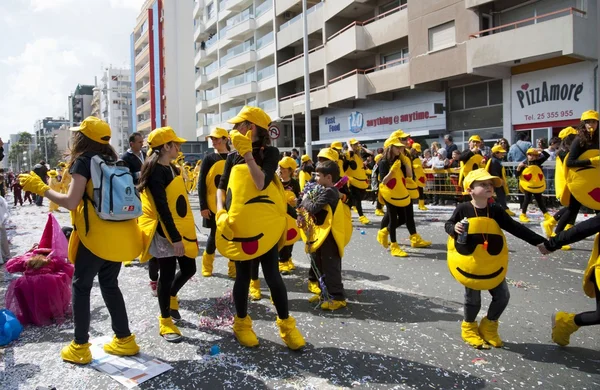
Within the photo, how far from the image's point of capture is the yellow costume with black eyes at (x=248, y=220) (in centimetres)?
373

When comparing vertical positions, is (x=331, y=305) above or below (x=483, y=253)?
below

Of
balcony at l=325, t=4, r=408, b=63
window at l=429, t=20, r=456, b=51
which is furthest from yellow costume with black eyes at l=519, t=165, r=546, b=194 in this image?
balcony at l=325, t=4, r=408, b=63

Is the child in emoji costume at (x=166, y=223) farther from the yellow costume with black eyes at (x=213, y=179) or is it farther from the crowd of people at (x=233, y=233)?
the yellow costume with black eyes at (x=213, y=179)

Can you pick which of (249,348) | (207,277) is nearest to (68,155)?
(249,348)

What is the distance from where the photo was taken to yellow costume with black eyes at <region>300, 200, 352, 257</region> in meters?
5.13

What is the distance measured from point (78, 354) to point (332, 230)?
2.62 metres

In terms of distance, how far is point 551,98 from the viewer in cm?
1772

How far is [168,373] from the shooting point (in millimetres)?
3631

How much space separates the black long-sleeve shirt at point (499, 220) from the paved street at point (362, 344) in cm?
90

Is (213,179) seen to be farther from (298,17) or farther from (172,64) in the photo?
(172,64)

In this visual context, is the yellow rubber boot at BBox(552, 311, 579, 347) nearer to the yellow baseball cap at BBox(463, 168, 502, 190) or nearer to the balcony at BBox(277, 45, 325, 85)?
the yellow baseball cap at BBox(463, 168, 502, 190)

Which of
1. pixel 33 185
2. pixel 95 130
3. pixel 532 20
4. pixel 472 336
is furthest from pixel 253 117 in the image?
pixel 532 20

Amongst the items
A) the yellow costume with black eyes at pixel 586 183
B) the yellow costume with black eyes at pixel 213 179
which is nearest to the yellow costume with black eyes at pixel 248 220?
the yellow costume with black eyes at pixel 213 179

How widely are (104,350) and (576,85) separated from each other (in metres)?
17.8
